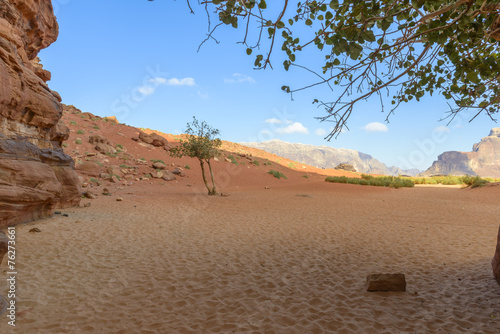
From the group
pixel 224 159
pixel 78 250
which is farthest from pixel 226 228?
pixel 224 159

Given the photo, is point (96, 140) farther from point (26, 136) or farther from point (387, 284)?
point (387, 284)

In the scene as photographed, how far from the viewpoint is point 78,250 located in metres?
6.92

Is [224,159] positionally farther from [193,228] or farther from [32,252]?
[32,252]

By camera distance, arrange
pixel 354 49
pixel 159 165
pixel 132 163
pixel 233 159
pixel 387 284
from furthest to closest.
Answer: pixel 233 159
pixel 159 165
pixel 132 163
pixel 387 284
pixel 354 49

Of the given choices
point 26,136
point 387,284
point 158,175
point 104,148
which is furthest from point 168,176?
point 387,284

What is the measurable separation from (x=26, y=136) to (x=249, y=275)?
9.72m

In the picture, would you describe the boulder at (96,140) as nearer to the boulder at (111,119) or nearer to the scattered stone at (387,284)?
the boulder at (111,119)

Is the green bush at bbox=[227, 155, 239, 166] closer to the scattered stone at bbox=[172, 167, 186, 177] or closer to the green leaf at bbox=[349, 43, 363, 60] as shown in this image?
the scattered stone at bbox=[172, 167, 186, 177]

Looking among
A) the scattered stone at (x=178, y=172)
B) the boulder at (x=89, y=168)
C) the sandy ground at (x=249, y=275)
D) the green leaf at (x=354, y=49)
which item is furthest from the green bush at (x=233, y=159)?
the green leaf at (x=354, y=49)

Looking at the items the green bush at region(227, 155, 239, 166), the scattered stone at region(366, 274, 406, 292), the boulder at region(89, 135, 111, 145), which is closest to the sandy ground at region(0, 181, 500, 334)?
the scattered stone at region(366, 274, 406, 292)

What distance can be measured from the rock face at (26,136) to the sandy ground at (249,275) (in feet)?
2.95

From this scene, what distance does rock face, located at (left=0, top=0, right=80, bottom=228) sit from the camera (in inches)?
316

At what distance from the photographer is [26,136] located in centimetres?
992

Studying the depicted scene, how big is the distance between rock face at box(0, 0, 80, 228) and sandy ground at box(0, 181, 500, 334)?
90 cm
